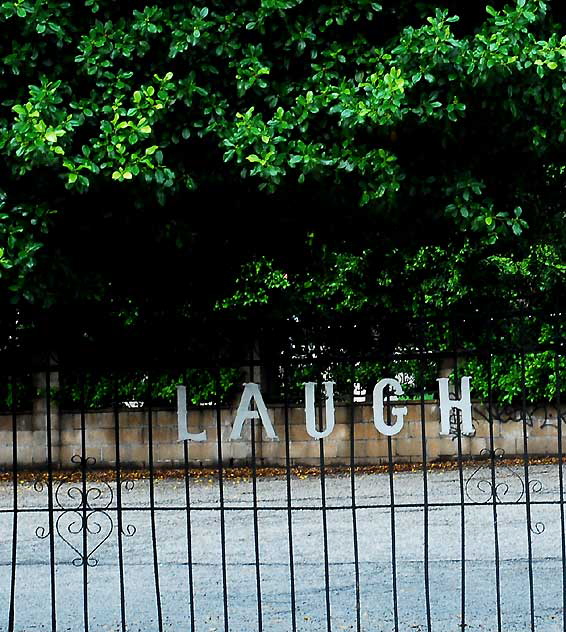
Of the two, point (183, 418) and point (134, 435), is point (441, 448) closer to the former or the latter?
point (134, 435)

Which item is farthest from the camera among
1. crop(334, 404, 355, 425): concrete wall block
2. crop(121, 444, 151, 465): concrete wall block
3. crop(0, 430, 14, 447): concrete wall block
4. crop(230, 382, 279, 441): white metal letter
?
crop(0, 430, 14, 447): concrete wall block

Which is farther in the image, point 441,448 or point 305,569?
point 441,448

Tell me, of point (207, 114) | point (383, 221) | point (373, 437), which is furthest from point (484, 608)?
point (373, 437)

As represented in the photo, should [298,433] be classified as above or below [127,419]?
below

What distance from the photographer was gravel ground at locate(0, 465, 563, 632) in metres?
8.05

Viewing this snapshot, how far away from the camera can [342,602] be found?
852 cm

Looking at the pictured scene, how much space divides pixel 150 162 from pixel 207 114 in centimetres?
39

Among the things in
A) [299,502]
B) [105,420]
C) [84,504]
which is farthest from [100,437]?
[84,504]

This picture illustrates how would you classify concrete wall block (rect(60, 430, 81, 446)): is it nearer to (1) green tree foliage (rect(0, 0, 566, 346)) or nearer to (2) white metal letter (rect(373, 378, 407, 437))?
(2) white metal letter (rect(373, 378, 407, 437))

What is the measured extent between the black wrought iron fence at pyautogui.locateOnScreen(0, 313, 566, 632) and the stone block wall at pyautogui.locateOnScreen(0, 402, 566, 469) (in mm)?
31

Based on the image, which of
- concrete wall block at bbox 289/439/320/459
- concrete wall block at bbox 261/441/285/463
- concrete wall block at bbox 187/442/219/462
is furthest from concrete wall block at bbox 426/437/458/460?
concrete wall block at bbox 187/442/219/462

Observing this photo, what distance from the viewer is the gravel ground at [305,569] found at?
317 inches

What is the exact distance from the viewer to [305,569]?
9.91 metres

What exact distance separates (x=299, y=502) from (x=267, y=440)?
246 cm
